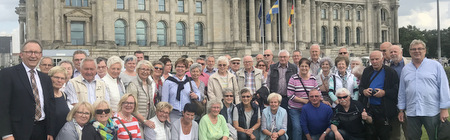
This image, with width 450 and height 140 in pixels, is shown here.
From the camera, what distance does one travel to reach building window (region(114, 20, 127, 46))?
Result: 44.2 m

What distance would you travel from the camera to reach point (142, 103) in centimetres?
986

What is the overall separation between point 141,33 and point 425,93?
40.0 m

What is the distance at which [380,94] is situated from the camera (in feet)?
32.3

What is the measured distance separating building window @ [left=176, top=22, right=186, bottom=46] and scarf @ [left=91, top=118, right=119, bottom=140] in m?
40.3

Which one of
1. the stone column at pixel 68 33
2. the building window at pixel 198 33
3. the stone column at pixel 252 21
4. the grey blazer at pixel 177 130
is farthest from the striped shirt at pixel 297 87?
the building window at pixel 198 33

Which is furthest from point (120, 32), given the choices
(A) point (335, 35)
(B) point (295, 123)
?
(B) point (295, 123)

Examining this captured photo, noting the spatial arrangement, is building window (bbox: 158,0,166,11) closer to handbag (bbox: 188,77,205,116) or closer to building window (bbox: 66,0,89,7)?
building window (bbox: 66,0,89,7)

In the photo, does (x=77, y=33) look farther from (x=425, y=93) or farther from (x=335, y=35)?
(x=425, y=93)

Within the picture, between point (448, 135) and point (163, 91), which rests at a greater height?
point (163, 91)

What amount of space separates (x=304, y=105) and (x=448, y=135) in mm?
3466

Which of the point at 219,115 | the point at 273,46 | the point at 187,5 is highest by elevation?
the point at 187,5

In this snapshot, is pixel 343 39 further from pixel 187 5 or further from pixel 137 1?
pixel 137 1

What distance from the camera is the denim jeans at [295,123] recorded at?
10898 millimetres

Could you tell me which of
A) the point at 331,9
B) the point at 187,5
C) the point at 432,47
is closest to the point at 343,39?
the point at 331,9
